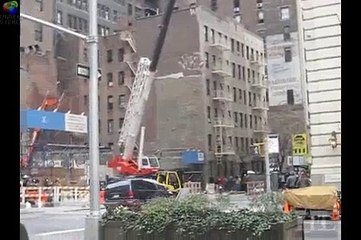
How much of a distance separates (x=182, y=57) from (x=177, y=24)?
0.91 m

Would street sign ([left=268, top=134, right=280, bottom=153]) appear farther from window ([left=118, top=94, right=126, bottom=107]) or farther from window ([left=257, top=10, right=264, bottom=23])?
window ([left=118, top=94, right=126, bottom=107])

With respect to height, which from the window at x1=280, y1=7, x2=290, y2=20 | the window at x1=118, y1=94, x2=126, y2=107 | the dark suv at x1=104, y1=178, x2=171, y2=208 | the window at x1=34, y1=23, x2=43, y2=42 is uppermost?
the window at x1=280, y1=7, x2=290, y2=20

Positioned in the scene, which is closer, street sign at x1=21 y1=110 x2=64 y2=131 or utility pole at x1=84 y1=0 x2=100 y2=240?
utility pole at x1=84 y1=0 x2=100 y2=240

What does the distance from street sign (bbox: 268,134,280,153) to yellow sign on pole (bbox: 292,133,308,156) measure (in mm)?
499

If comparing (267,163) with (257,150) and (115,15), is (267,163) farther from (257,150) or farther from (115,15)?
(115,15)

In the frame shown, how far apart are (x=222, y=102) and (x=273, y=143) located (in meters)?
1.54

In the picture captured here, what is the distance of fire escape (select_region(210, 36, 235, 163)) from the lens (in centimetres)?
1262

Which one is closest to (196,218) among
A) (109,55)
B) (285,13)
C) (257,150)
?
(257,150)

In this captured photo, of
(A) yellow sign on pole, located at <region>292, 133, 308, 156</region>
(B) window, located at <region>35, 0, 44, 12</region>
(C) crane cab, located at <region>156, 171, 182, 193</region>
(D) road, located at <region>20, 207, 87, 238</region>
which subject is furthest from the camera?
(B) window, located at <region>35, 0, 44, 12</region>

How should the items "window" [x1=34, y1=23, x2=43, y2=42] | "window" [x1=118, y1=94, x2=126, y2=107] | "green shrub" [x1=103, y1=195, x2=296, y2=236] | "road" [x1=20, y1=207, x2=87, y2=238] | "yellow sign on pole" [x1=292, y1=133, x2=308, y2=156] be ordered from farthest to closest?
"window" [x1=118, y1=94, x2=126, y2=107], "window" [x1=34, y1=23, x2=43, y2=42], "yellow sign on pole" [x1=292, y1=133, x2=308, y2=156], "road" [x1=20, y1=207, x2=87, y2=238], "green shrub" [x1=103, y1=195, x2=296, y2=236]

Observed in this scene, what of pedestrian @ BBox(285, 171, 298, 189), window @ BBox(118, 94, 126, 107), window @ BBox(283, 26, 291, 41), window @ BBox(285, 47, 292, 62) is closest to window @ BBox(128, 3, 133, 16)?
window @ BBox(118, 94, 126, 107)

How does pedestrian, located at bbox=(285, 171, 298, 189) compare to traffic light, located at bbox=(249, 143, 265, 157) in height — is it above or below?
below

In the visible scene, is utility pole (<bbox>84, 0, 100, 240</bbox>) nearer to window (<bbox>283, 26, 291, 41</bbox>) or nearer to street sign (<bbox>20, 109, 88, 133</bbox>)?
street sign (<bbox>20, 109, 88, 133</bbox>)

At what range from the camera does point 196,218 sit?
160 inches
